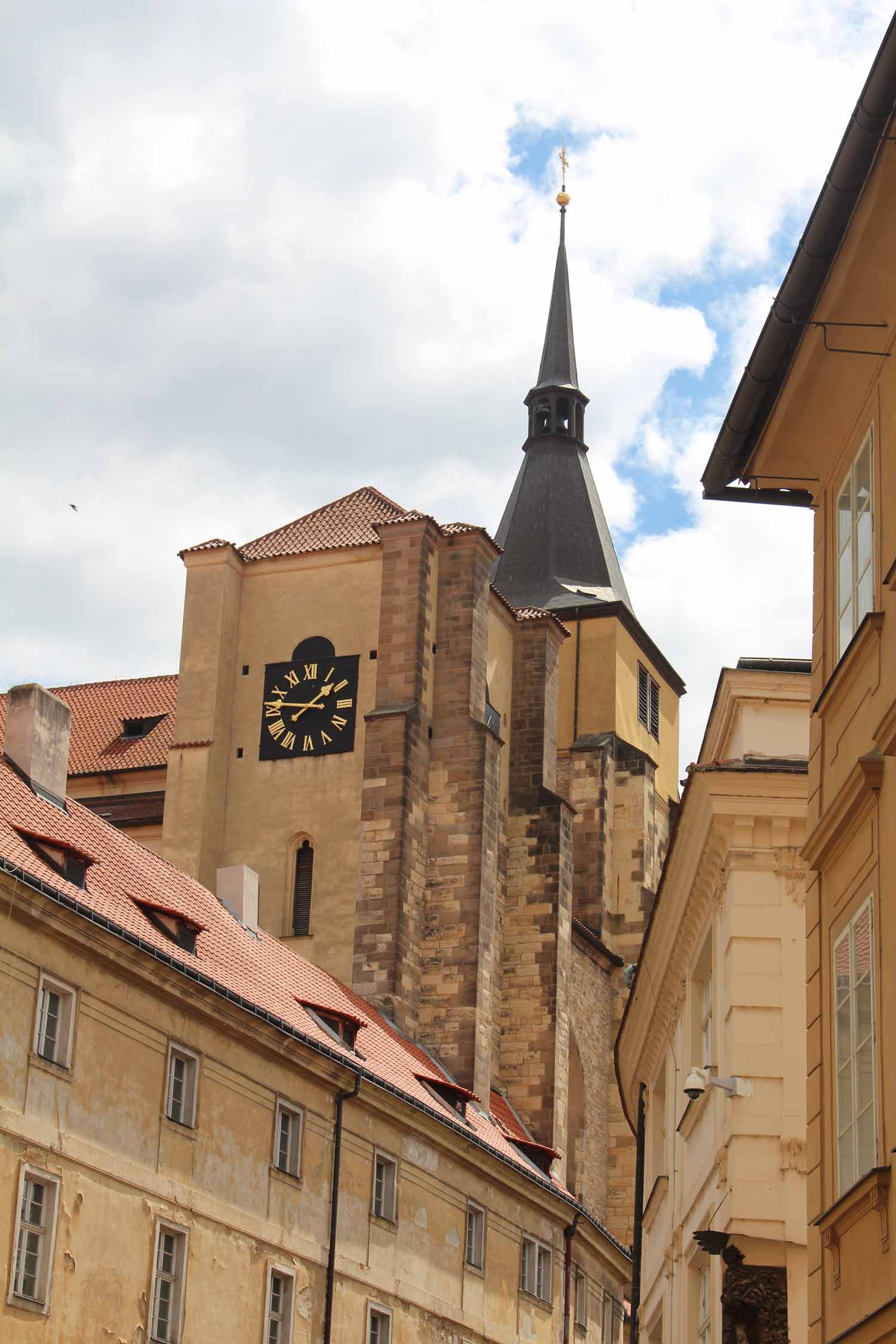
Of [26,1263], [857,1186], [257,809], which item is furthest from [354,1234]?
[857,1186]

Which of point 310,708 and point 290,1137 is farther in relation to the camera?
point 310,708

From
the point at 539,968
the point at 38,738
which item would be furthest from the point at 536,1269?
the point at 38,738

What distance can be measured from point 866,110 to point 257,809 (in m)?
35.4

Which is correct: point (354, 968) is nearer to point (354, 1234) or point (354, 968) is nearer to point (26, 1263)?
point (354, 1234)

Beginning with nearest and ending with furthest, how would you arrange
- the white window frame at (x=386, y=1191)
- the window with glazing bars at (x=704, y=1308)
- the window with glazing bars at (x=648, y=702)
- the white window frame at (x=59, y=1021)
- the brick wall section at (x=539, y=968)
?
the window with glazing bars at (x=704, y=1308) → the white window frame at (x=59, y=1021) → the white window frame at (x=386, y=1191) → the brick wall section at (x=539, y=968) → the window with glazing bars at (x=648, y=702)

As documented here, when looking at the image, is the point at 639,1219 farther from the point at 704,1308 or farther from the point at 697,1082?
the point at 697,1082

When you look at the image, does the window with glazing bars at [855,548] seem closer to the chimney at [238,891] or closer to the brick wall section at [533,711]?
the chimney at [238,891]

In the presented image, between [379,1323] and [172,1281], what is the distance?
530cm

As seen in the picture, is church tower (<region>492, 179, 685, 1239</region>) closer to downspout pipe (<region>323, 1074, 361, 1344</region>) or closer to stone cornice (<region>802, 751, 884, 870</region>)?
downspout pipe (<region>323, 1074, 361, 1344</region>)

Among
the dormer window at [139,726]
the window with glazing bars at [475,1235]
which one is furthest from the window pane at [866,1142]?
the dormer window at [139,726]

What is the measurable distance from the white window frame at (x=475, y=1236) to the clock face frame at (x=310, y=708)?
44.4 feet

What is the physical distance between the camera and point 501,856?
4544cm

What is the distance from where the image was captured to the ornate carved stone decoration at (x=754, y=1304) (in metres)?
12.5

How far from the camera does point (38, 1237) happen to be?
840 inches
